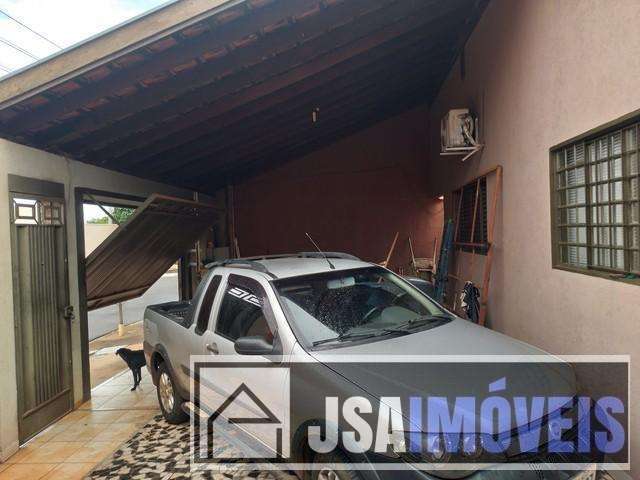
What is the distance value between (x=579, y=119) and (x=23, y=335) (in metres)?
5.20

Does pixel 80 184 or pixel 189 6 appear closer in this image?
pixel 189 6

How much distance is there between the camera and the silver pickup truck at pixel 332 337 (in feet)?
7.15

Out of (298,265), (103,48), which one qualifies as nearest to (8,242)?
(103,48)

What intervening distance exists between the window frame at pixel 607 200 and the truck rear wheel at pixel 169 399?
145 inches

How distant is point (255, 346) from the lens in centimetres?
268

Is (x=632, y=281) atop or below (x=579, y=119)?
below

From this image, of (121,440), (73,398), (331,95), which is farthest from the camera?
(331,95)

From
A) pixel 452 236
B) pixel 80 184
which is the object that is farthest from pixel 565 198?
pixel 80 184

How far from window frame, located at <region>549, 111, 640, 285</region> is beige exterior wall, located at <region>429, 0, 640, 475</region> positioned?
0.25 ft

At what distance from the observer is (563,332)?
375 centimetres

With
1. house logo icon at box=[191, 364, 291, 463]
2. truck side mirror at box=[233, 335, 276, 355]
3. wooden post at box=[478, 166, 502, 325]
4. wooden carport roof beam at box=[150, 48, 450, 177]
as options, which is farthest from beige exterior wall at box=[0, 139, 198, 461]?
wooden post at box=[478, 166, 502, 325]

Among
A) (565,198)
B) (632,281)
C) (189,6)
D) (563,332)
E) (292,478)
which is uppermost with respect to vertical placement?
(189,6)

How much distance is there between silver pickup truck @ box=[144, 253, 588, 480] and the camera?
85.8 inches

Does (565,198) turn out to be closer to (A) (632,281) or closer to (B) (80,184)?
(A) (632,281)
